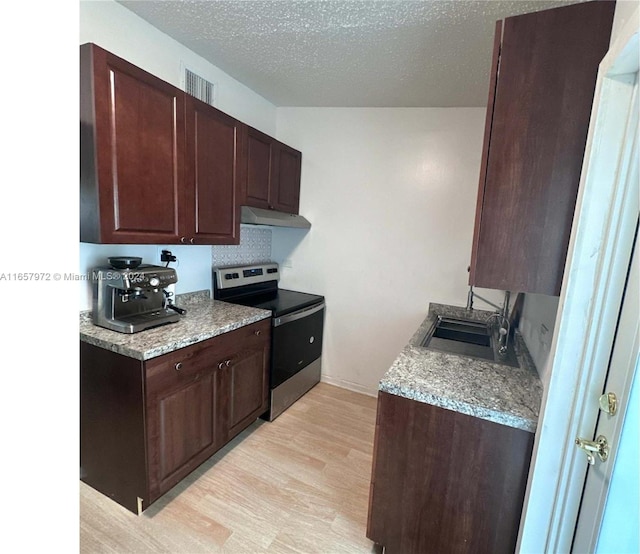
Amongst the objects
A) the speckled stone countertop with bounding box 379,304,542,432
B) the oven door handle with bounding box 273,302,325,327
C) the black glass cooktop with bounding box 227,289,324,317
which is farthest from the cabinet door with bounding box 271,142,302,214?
the speckled stone countertop with bounding box 379,304,542,432

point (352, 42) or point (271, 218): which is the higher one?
point (352, 42)

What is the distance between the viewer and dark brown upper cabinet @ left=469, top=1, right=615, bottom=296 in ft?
3.28

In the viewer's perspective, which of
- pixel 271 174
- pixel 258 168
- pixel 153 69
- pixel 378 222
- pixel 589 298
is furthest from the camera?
pixel 378 222

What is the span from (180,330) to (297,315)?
1.02 metres

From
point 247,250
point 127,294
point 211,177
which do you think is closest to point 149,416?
point 127,294

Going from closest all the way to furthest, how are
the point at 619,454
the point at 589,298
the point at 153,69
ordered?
the point at 619,454 < the point at 589,298 < the point at 153,69

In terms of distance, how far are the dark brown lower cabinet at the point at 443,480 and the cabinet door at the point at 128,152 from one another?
1447mm

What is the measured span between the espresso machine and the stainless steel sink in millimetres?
1496

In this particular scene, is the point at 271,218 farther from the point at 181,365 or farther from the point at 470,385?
the point at 470,385

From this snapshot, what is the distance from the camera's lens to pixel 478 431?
1.18 metres

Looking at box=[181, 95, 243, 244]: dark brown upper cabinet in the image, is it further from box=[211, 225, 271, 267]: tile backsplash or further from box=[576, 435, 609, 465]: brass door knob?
box=[576, 435, 609, 465]: brass door knob

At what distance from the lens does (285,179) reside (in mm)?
2770

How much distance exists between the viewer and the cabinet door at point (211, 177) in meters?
1.88

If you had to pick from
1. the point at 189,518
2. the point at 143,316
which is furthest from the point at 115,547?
the point at 143,316
